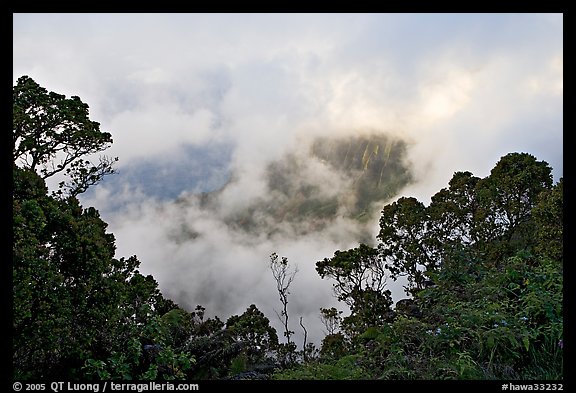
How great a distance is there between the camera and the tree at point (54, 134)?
5086 millimetres

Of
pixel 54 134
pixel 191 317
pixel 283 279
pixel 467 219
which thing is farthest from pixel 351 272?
pixel 54 134

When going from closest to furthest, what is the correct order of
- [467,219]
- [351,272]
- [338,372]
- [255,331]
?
[338,372]
[255,331]
[351,272]
[467,219]

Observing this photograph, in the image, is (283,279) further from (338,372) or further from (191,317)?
(338,372)

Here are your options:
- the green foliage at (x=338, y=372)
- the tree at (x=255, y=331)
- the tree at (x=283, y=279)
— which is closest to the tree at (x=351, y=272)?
the tree at (x=283, y=279)

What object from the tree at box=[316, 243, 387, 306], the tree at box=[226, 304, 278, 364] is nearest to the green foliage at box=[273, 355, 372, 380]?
the tree at box=[226, 304, 278, 364]

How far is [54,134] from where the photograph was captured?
529cm

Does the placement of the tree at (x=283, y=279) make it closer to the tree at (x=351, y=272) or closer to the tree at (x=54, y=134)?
the tree at (x=351, y=272)

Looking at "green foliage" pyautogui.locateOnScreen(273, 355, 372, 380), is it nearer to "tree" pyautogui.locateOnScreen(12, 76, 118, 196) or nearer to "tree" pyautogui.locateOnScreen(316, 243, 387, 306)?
"tree" pyautogui.locateOnScreen(12, 76, 118, 196)

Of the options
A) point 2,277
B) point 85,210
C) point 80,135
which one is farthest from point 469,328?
point 80,135

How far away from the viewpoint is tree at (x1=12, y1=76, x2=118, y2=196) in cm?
509

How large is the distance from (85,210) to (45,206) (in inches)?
19.2
